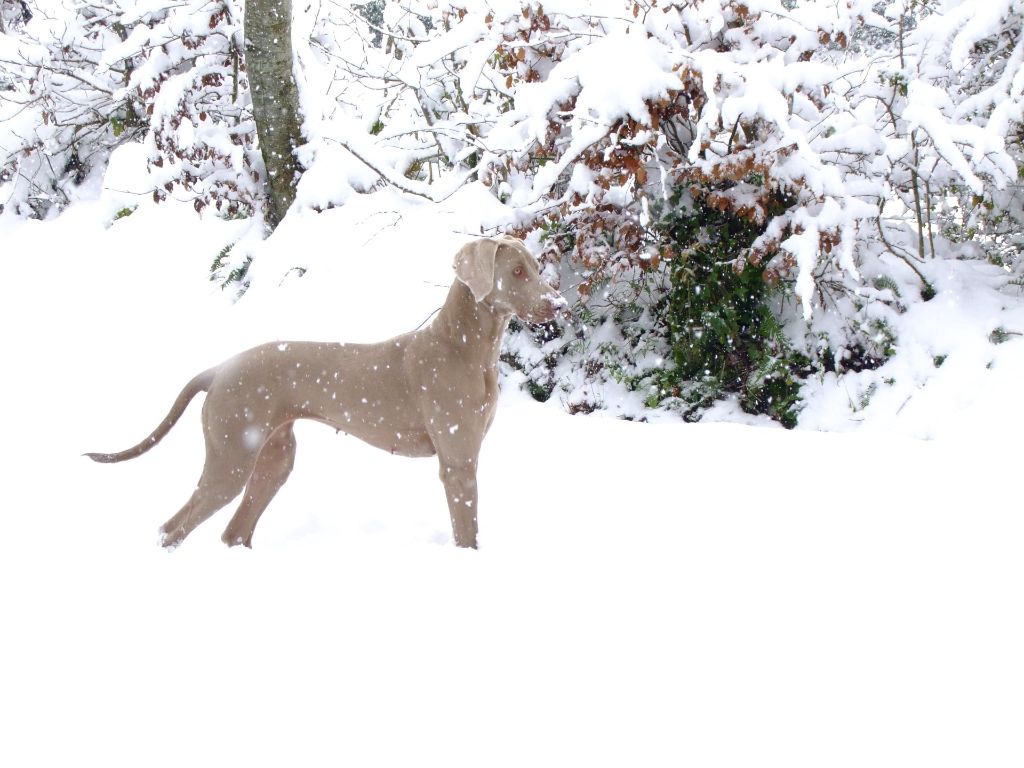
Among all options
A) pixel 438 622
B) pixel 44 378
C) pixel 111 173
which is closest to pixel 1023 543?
pixel 438 622

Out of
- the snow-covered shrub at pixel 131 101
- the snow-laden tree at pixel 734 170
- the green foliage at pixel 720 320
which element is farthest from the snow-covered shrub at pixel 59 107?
the green foliage at pixel 720 320

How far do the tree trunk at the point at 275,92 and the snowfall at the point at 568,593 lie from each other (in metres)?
2.35

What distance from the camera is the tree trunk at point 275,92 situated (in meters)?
7.08

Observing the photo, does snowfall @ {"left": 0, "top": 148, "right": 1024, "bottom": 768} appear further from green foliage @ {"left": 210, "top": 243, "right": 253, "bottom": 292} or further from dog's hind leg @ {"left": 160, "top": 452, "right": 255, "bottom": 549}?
green foliage @ {"left": 210, "top": 243, "right": 253, "bottom": 292}

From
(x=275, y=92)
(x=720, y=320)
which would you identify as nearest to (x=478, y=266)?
(x=720, y=320)

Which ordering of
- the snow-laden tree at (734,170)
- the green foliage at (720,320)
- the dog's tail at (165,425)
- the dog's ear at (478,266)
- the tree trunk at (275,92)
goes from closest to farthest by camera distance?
the dog's ear at (478,266) < the dog's tail at (165,425) < the snow-laden tree at (734,170) < the green foliage at (720,320) < the tree trunk at (275,92)

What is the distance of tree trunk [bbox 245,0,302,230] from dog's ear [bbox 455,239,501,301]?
16.0 feet

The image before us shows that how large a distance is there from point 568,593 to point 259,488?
5.07ft

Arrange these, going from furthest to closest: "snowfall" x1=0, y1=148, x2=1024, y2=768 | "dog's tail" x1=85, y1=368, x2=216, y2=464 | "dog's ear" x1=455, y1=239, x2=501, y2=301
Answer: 1. "dog's tail" x1=85, y1=368, x2=216, y2=464
2. "dog's ear" x1=455, y1=239, x2=501, y2=301
3. "snowfall" x1=0, y1=148, x2=1024, y2=768

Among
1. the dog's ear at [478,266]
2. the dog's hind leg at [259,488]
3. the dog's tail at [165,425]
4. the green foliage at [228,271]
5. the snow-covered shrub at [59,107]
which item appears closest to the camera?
the dog's ear at [478,266]

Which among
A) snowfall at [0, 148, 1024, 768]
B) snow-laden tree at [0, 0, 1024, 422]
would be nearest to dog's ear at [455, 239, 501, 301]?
snowfall at [0, 148, 1024, 768]

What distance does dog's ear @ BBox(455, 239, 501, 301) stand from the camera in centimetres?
321

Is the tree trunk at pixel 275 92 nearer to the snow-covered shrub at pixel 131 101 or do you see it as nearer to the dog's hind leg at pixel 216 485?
the snow-covered shrub at pixel 131 101

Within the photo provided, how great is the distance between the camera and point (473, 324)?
338cm
